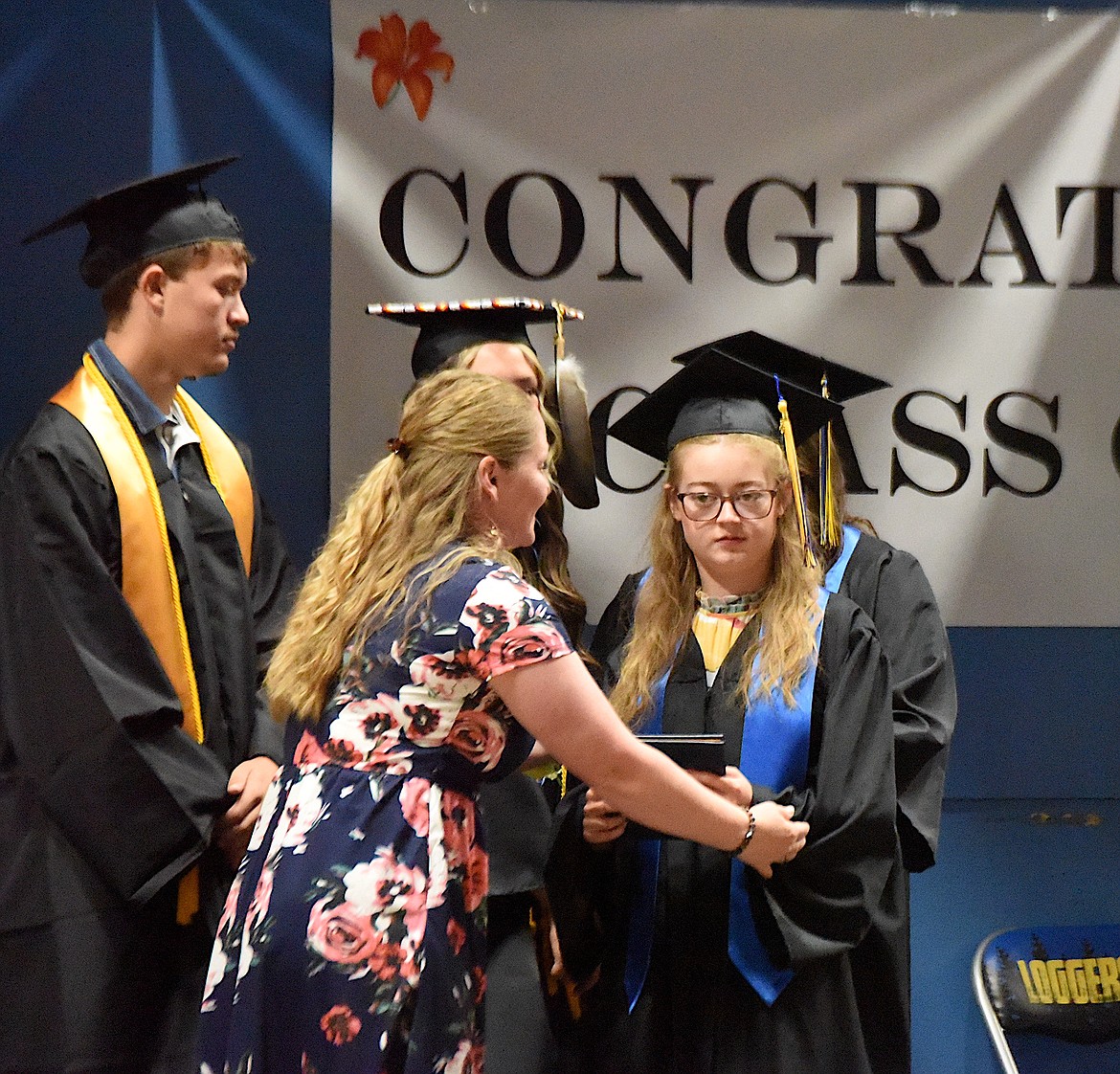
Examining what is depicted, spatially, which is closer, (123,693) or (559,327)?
(123,693)

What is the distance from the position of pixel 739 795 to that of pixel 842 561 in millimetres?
759

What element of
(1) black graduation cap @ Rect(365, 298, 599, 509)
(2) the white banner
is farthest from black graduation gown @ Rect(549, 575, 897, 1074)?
(2) the white banner

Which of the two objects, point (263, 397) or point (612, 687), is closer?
point (612, 687)

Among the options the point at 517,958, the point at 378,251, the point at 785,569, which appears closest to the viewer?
the point at 785,569

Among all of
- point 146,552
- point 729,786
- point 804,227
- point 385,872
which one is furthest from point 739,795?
point 804,227

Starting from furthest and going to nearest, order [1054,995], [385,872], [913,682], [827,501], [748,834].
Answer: [1054,995] → [827,501] → [913,682] → [748,834] → [385,872]

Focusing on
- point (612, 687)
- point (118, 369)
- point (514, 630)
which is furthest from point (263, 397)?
point (514, 630)

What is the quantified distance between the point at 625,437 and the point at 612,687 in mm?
494

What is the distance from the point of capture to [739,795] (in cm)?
205

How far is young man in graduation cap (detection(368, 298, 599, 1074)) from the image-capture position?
2.43 meters

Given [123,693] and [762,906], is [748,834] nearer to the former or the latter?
[762,906]

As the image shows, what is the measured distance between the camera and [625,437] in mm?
2607

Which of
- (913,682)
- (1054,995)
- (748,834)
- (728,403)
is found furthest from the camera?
(1054,995)

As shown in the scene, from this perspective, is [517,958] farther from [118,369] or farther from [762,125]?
[762,125]
